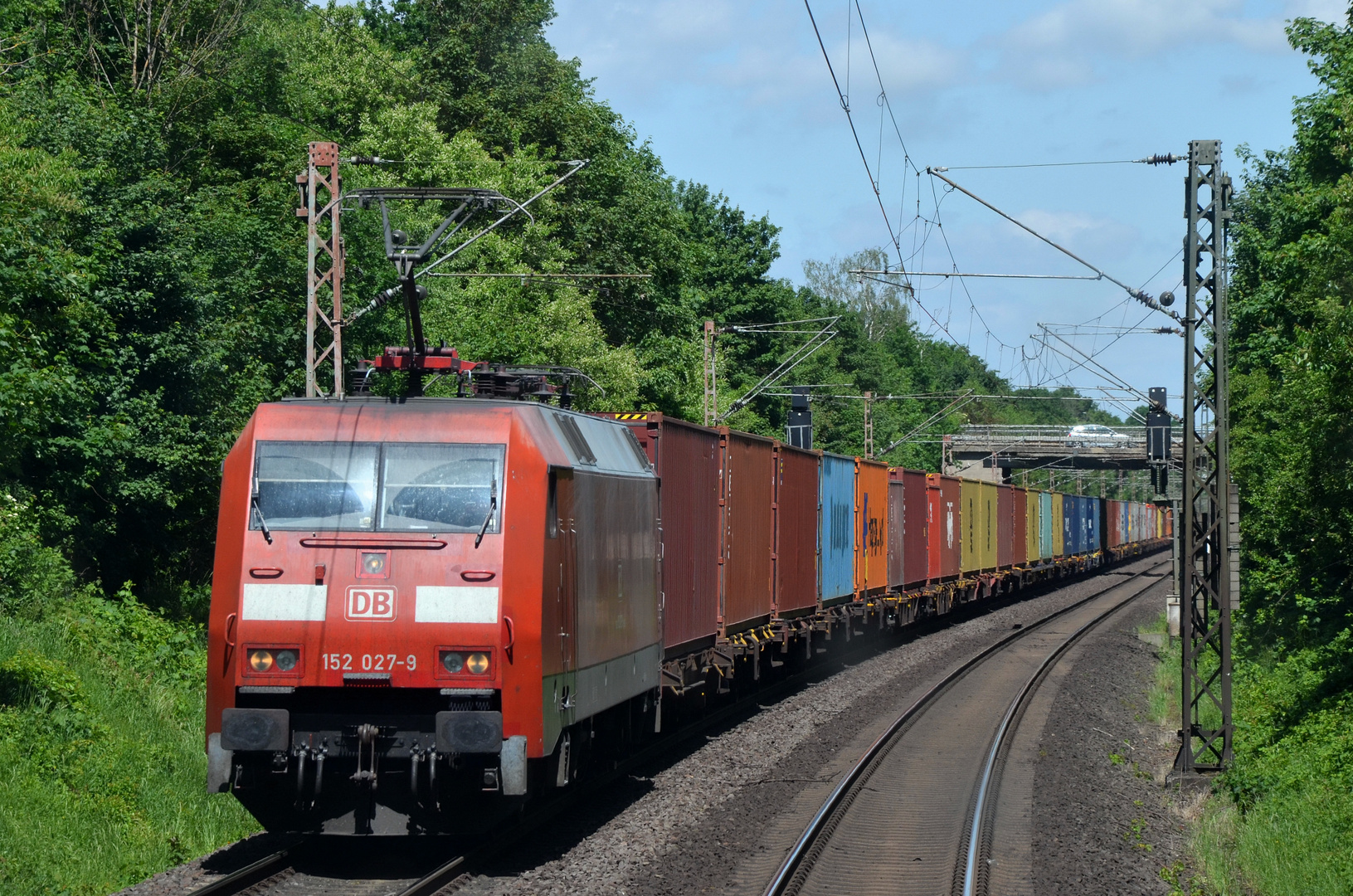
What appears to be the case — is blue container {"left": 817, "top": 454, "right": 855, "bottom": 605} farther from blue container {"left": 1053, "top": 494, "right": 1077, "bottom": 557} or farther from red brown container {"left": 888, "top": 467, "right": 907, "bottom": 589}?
blue container {"left": 1053, "top": 494, "right": 1077, "bottom": 557}

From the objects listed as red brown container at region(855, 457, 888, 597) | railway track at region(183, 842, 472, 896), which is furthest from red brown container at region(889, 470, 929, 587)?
railway track at region(183, 842, 472, 896)

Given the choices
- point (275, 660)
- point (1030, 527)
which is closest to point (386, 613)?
point (275, 660)

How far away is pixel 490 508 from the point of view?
920 cm

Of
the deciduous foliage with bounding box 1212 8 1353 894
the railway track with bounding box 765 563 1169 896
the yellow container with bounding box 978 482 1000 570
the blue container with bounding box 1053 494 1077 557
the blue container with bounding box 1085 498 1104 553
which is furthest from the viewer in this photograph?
the blue container with bounding box 1085 498 1104 553

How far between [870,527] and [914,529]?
4.44 meters

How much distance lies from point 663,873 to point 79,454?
40.7 ft

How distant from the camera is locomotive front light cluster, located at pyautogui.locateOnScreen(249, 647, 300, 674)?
8906 mm

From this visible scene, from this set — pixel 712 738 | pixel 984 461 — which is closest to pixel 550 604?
pixel 712 738

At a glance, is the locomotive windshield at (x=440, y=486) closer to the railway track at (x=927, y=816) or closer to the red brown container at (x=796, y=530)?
the railway track at (x=927, y=816)

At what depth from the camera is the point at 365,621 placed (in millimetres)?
8906

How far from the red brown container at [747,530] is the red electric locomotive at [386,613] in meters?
6.90

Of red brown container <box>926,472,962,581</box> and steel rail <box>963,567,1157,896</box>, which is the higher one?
red brown container <box>926,472,962,581</box>

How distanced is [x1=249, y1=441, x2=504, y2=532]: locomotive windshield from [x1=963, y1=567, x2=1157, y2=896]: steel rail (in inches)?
168

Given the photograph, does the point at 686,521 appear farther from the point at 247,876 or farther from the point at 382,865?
the point at 247,876
